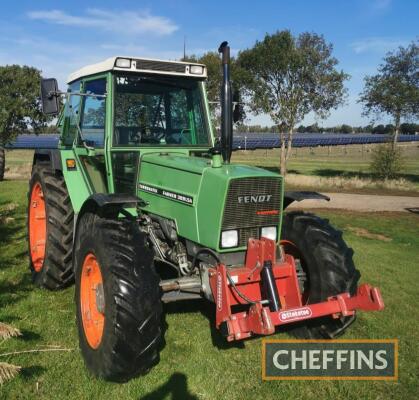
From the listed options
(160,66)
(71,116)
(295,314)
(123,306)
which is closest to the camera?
(123,306)

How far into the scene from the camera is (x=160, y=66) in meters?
4.52

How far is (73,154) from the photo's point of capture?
5223mm

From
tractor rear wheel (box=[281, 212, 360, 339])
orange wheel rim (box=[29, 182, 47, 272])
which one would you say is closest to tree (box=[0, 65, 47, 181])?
orange wheel rim (box=[29, 182, 47, 272])

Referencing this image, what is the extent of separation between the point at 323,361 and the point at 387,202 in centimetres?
1222

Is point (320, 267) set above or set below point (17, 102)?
below

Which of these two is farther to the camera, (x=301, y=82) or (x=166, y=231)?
(x=301, y=82)

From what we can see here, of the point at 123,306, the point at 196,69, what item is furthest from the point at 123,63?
the point at 123,306

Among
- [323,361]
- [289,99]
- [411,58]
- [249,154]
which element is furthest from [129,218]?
[249,154]

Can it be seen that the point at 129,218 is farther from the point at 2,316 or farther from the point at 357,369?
the point at 357,369

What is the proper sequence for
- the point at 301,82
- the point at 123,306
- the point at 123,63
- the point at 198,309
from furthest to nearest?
the point at 301,82 → the point at 198,309 → the point at 123,63 → the point at 123,306

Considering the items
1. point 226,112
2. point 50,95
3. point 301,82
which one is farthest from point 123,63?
point 301,82

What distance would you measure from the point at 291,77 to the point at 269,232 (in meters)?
19.9

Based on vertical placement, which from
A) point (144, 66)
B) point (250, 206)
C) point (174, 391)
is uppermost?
point (144, 66)

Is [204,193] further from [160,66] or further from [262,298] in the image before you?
[160,66]
